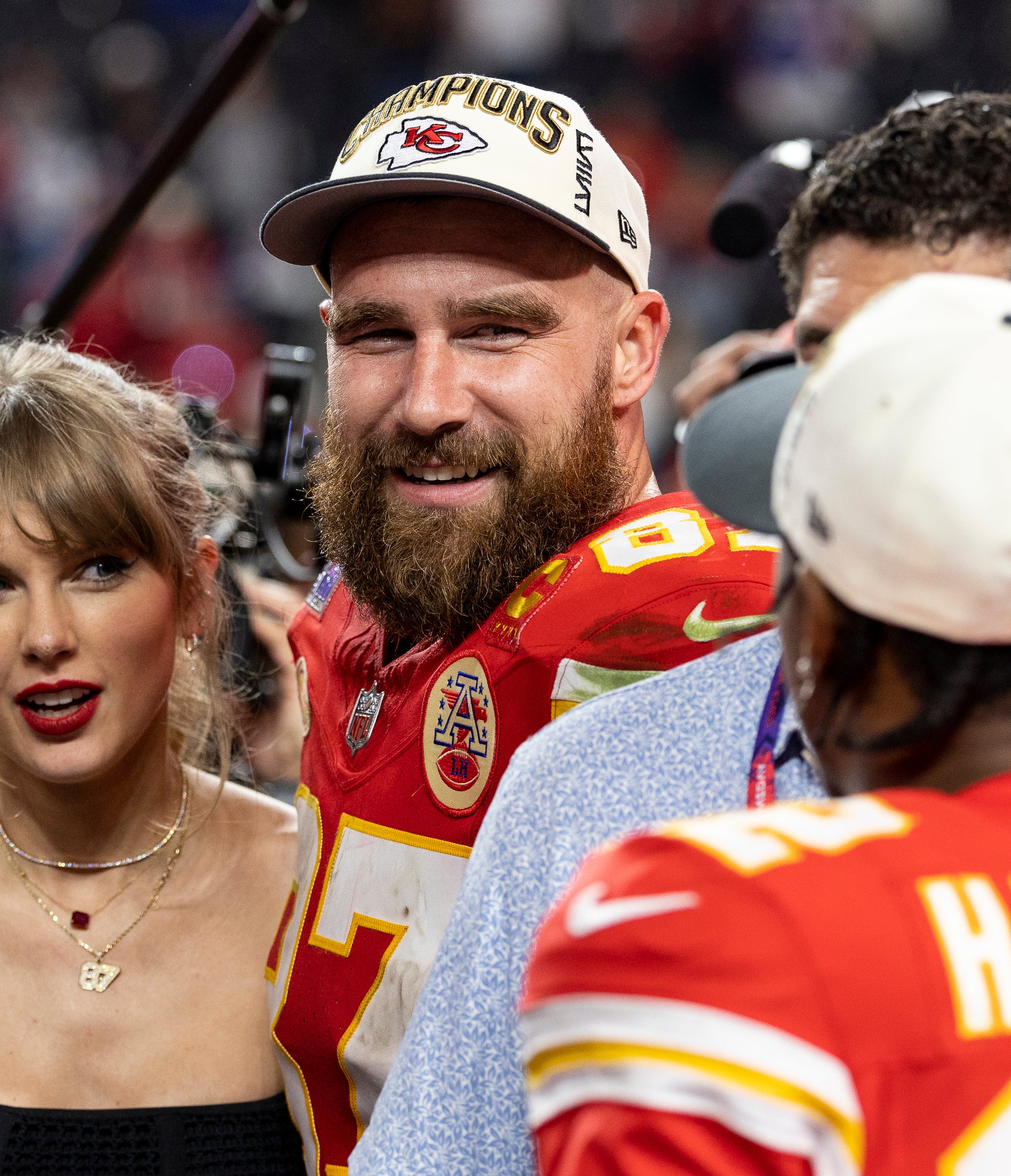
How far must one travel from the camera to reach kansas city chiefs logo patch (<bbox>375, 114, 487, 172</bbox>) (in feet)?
3.62

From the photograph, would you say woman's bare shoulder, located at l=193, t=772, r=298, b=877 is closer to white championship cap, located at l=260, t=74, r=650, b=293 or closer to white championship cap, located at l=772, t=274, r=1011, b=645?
white championship cap, located at l=260, t=74, r=650, b=293

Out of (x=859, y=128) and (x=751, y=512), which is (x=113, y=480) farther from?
(x=859, y=128)

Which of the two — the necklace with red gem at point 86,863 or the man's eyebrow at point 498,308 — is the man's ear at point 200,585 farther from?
the man's eyebrow at point 498,308

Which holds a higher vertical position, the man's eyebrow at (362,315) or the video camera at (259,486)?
the man's eyebrow at (362,315)

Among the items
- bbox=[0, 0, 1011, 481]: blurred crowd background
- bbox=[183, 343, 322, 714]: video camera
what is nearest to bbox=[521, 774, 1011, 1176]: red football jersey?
bbox=[183, 343, 322, 714]: video camera

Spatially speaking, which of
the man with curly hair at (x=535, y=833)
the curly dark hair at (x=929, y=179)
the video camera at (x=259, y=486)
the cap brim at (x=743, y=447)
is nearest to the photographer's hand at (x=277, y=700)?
the video camera at (x=259, y=486)

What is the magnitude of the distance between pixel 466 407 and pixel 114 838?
74cm

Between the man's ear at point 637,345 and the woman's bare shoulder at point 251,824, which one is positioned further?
the woman's bare shoulder at point 251,824

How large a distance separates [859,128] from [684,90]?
872 millimetres

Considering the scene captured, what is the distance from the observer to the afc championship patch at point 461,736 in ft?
3.25

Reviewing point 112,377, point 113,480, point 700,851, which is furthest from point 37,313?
point 700,851

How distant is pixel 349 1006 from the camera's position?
3.43ft

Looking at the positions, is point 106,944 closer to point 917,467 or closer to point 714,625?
point 714,625

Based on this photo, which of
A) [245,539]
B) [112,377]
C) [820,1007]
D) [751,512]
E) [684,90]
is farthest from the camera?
[684,90]
